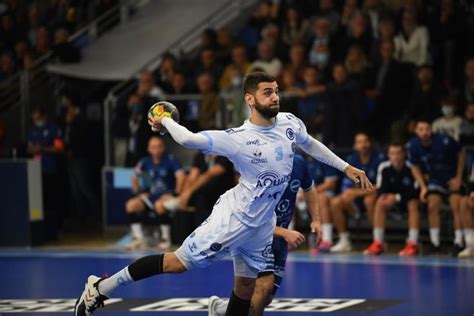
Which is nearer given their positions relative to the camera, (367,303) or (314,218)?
(314,218)

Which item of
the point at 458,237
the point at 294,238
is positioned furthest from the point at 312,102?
the point at 294,238

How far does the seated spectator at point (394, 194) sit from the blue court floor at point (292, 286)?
494mm

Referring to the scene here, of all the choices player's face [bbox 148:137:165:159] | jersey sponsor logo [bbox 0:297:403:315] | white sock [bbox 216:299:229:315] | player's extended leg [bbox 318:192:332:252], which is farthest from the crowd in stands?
white sock [bbox 216:299:229:315]

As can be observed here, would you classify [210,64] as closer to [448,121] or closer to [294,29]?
[294,29]

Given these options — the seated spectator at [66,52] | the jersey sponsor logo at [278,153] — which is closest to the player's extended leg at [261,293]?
the jersey sponsor logo at [278,153]

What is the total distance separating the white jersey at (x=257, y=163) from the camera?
8.82 m

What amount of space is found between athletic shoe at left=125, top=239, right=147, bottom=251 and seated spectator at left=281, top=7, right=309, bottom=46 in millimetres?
3937

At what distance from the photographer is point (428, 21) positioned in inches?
685

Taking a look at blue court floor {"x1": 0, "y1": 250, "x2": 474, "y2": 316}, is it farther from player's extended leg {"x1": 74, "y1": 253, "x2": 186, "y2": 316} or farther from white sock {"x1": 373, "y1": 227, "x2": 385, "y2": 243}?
player's extended leg {"x1": 74, "y1": 253, "x2": 186, "y2": 316}

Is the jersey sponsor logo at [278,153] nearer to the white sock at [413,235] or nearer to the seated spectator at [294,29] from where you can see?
the white sock at [413,235]

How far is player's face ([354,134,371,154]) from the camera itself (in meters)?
15.2

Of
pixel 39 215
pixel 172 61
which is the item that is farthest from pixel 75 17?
pixel 39 215

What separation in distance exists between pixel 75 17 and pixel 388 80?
766 centimetres

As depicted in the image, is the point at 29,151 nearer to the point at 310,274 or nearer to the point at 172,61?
the point at 172,61
